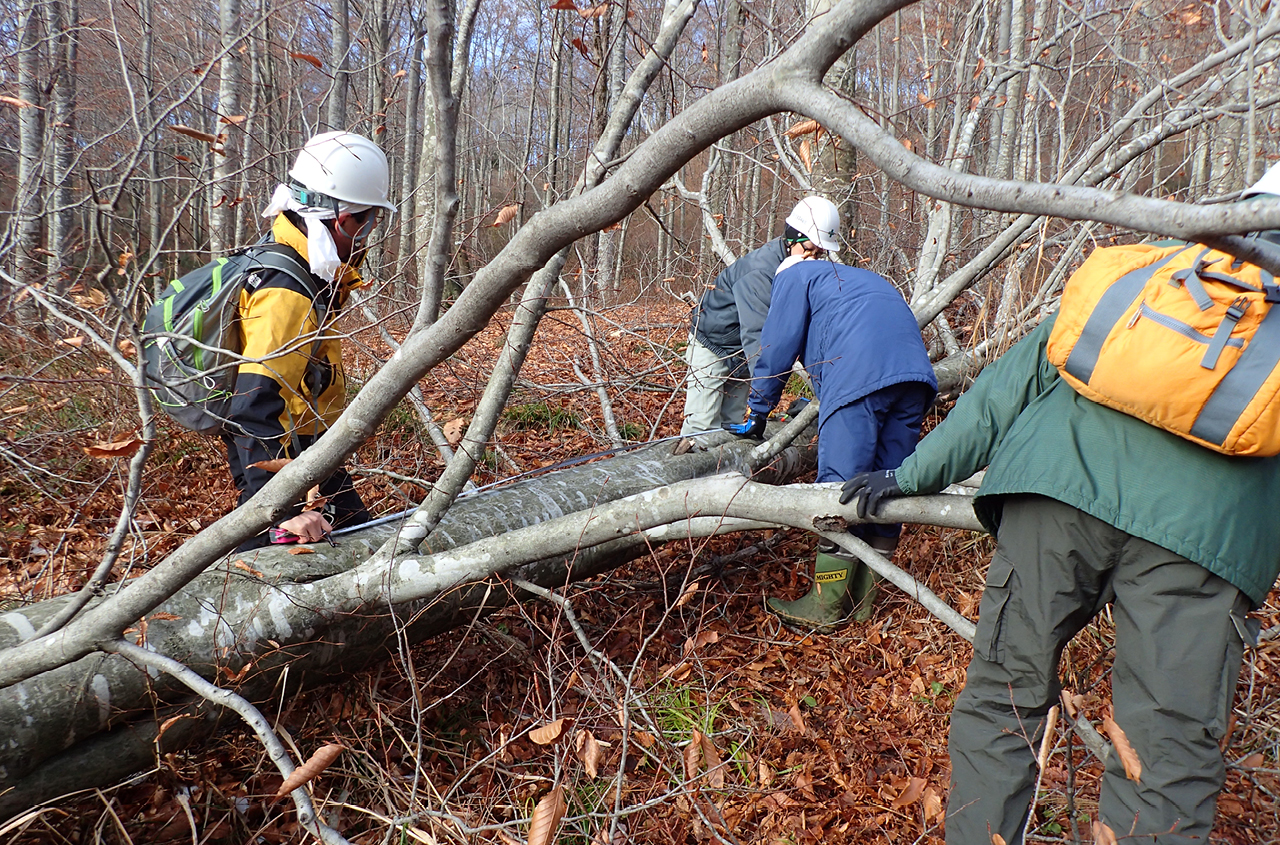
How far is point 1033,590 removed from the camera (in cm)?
216

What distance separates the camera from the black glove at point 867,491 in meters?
2.25

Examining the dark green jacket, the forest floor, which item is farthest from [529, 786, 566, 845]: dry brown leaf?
the dark green jacket

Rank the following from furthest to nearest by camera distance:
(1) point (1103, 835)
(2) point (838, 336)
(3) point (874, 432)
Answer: (2) point (838, 336)
(3) point (874, 432)
(1) point (1103, 835)

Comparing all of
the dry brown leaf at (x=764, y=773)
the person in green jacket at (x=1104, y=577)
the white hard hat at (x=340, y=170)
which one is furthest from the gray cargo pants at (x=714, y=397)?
the person in green jacket at (x=1104, y=577)

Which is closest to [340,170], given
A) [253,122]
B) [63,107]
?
[253,122]

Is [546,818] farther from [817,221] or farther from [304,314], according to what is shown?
[817,221]

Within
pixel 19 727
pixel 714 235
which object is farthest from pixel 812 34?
pixel 714 235

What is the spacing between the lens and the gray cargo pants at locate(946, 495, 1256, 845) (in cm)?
196

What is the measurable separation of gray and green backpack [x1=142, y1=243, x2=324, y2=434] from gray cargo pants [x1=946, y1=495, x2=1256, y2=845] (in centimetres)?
279

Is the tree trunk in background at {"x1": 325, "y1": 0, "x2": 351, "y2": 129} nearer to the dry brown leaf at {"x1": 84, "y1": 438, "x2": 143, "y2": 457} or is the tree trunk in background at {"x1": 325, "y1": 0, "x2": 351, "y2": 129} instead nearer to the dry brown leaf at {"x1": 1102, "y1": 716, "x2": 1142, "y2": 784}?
the dry brown leaf at {"x1": 84, "y1": 438, "x2": 143, "y2": 457}

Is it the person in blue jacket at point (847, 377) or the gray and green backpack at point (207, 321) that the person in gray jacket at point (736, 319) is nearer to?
the person in blue jacket at point (847, 377)

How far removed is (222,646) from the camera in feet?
7.48

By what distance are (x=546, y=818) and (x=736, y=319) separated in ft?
11.7

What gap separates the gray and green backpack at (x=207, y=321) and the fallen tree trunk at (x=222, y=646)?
0.76 meters
